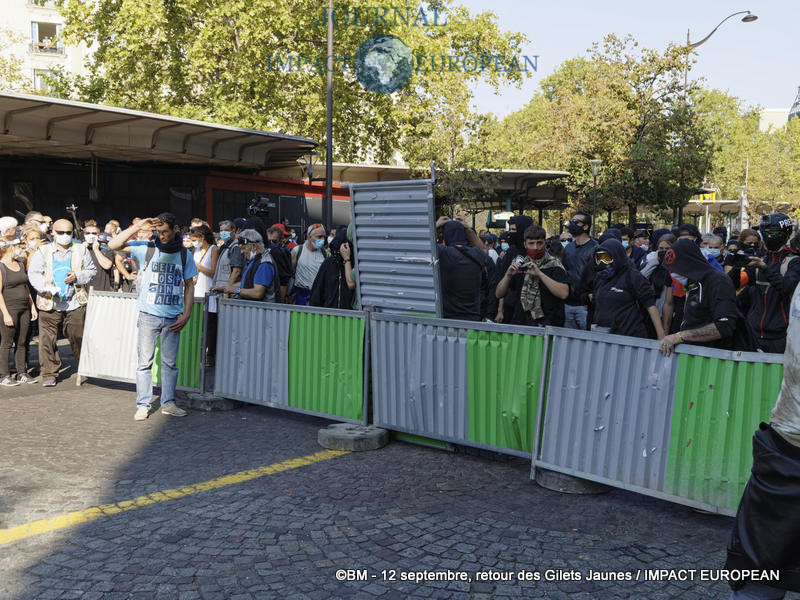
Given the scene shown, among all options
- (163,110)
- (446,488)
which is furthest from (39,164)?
(446,488)

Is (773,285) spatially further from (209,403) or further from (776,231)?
(209,403)

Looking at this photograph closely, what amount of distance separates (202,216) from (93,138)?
5763mm

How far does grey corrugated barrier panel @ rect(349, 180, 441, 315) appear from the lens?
6320mm

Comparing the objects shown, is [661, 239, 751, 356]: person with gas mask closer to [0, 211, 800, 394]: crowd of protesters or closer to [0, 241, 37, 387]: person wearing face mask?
[0, 211, 800, 394]: crowd of protesters

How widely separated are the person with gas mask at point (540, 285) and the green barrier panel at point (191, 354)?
10.8 feet

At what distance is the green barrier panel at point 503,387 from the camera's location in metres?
5.53

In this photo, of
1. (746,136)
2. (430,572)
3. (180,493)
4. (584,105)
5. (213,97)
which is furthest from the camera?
(746,136)

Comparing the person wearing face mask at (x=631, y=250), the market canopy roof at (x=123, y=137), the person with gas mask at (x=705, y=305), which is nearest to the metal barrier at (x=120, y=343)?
the person with gas mask at (x=705, y=305)

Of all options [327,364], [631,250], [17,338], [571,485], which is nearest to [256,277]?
[327,364]

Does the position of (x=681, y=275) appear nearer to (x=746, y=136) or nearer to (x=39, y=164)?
(x=39, y=164)

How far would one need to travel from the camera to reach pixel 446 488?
537 centimetres

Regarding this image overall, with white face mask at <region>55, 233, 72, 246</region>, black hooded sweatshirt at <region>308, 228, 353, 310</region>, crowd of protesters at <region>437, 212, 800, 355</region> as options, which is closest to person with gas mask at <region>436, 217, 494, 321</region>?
crowd of protesters at <region>437, 212, 800, 355</region>

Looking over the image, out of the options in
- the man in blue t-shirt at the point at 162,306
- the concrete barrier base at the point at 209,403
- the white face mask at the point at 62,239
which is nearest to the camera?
the man in blue t-shirt at the point at 162,306

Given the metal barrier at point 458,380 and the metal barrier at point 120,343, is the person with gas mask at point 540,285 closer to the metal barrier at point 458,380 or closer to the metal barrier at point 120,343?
the metal barrier at point 458,380
